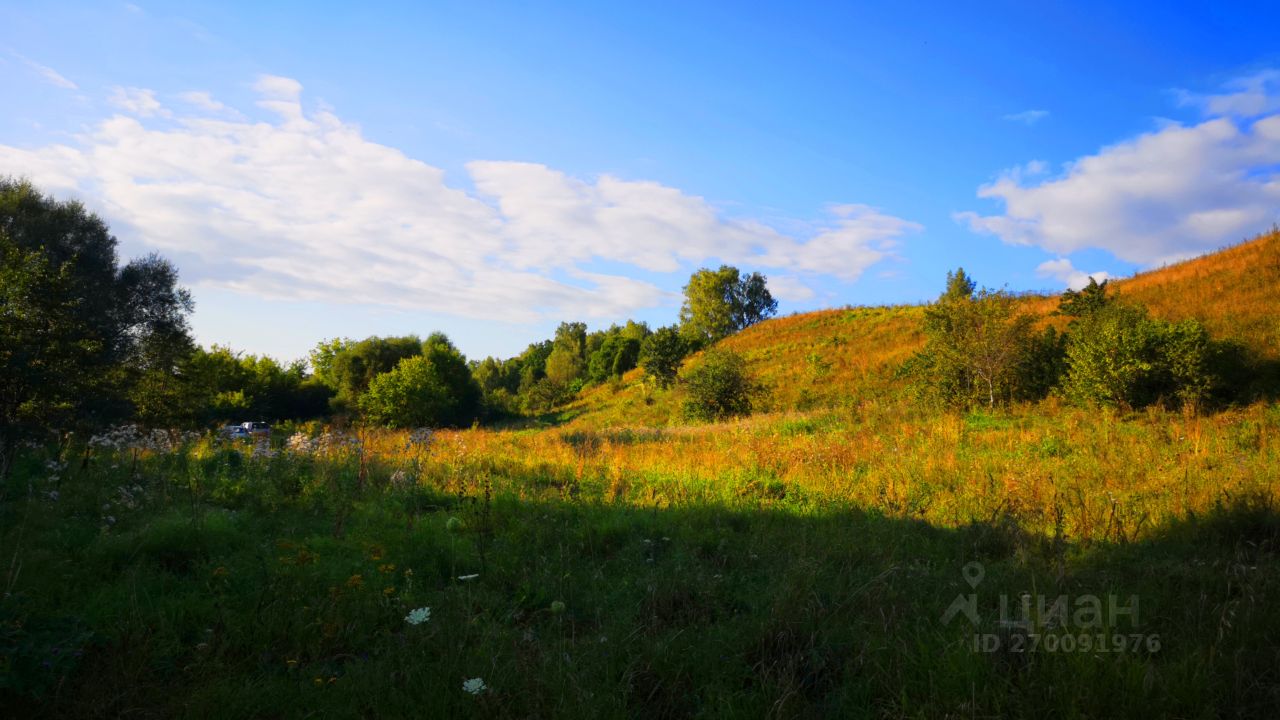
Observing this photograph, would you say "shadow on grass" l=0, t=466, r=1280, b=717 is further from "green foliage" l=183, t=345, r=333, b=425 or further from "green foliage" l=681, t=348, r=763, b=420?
"green foliage" l=183, t=345, r=333, b=425

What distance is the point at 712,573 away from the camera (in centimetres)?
452

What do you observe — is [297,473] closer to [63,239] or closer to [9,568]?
[9,568]

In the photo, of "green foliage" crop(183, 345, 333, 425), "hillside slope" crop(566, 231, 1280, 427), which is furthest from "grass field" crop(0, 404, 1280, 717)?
"green foliage" crop(183, 345, 333, 425)

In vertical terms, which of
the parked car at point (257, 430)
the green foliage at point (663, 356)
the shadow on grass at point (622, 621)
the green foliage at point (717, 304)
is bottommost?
the shadow on grass at point (622, 621)

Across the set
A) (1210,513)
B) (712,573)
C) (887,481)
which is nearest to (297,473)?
(712,573)

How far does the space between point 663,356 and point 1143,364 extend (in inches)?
919

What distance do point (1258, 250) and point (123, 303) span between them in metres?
37.0

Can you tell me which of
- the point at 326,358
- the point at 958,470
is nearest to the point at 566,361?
the point at 326,358

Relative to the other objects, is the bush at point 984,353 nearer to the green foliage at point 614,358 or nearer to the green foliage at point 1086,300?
the green foliage at point 1086,300

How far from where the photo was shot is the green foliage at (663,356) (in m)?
33.6

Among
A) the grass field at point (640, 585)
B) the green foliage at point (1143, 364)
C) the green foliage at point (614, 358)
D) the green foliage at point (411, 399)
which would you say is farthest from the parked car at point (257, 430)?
the green foliage at point (614, 358)

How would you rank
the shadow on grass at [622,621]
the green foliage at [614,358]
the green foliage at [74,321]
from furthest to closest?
the green foliage at [614,358] → the green foliage at [74,321] → the shadow on grass at [622,621]

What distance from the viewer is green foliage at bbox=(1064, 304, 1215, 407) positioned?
39.0ft

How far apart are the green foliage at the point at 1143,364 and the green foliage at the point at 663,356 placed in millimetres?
21688
